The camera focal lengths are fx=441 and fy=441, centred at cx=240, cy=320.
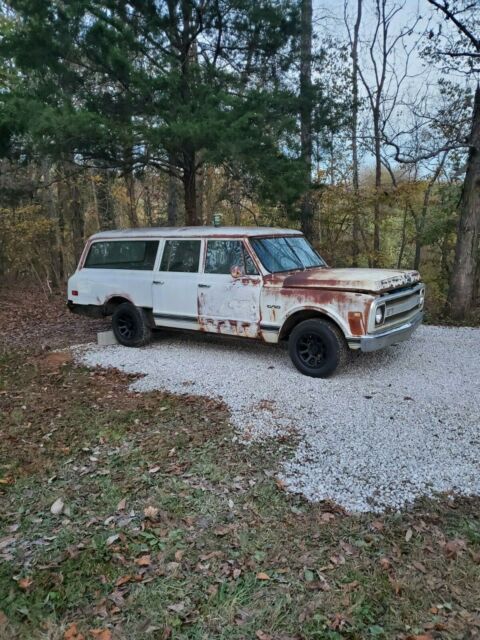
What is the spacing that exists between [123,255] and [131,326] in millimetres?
1168

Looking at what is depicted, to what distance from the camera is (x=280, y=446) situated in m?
3.93

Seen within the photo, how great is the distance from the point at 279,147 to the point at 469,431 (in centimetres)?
584

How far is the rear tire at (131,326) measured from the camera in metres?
6.98

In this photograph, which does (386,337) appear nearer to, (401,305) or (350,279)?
(401,305)

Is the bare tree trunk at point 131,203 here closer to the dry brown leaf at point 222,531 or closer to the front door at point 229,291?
the front door at point 229,291

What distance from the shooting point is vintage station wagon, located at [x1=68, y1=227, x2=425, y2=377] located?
5242 mm

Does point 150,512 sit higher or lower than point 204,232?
lower

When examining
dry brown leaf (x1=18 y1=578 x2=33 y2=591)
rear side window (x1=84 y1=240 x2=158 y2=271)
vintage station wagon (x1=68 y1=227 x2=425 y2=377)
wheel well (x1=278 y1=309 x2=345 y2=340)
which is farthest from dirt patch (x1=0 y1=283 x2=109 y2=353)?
dry brown leaf (x1=18 y1=578 x2=33 y2=591)

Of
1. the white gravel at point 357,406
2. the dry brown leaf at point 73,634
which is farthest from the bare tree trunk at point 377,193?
the dry brown leaf at point 73,634

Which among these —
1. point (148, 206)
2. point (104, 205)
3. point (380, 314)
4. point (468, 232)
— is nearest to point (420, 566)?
point (380, 314)

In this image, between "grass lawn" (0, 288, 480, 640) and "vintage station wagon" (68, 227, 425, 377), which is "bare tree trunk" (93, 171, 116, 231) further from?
"grass lawn" (0, 288, 480, 640)

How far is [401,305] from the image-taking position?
5.52 metres

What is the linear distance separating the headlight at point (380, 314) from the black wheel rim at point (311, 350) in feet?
2.35

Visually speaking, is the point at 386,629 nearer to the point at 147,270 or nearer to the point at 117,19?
the point at 147,270
